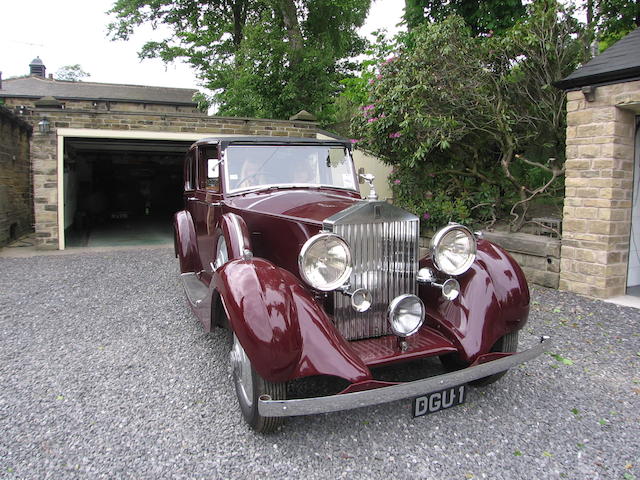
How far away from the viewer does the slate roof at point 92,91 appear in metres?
21.7

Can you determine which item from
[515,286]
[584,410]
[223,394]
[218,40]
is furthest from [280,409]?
[218,40]

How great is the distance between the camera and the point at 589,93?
208 inches

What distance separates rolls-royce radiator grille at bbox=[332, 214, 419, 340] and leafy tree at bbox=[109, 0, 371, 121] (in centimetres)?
1215

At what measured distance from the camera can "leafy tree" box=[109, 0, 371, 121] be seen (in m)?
14.1

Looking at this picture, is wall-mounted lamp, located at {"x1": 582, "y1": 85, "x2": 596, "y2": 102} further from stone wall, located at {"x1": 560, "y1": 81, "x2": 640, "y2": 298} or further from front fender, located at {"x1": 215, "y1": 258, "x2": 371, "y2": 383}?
front fender, located at {"x1": 215, "y1": 258, "x2": 371, "y2": 383}

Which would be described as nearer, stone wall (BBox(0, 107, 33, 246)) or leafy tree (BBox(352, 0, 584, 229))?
leafy tree (BBox(352, 0, 584, 229))

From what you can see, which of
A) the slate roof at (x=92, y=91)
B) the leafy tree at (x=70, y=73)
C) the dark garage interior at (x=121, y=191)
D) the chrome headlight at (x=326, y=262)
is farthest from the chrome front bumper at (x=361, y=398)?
the leafy tree at (x=70, y=73)

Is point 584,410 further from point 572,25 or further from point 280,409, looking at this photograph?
point 572,25

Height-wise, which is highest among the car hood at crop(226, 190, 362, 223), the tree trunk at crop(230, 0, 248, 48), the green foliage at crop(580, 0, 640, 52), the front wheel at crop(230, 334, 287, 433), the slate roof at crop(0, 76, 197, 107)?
the tree trunk at crop(230, 0, 248, 48)

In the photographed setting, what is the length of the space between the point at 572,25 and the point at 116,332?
7.47 m

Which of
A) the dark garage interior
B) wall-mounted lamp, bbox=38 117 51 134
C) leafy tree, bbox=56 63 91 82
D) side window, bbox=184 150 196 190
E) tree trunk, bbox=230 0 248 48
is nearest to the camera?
side window, bbox=184 150 196 190

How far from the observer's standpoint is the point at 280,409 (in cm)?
211

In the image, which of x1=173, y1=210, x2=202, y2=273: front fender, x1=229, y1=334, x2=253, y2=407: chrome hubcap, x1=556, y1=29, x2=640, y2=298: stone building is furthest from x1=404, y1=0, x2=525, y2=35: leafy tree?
x1=229, y1=334, x2=253, y2=407: chrome hubcap

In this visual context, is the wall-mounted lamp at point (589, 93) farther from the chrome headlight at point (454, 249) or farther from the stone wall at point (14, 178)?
the stone wall at point (14, 178)
